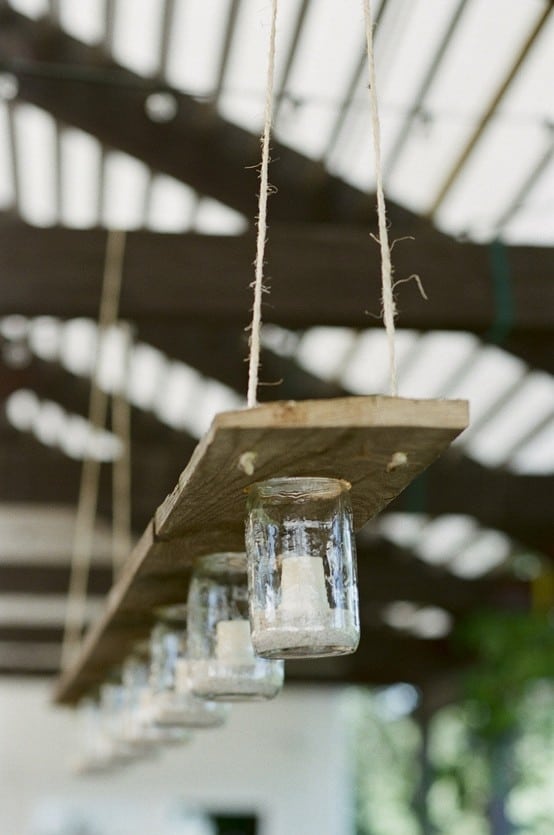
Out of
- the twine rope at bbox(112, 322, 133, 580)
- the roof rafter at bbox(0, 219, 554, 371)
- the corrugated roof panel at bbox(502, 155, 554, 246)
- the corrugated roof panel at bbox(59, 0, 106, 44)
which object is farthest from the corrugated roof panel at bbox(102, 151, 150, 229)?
the corrugated roof panel at bbox(502, 155, 554, 246)

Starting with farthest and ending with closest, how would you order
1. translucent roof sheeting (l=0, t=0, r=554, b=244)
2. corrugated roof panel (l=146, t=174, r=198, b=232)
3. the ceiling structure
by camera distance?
corrugated roof panel (l=146, t=174, r=198, b=232) < translucent roof sheeting (l=0, t=0, r=554, b=244) < the ceiling structure

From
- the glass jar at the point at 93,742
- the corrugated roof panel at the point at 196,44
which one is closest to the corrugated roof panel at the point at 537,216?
the corrugated roof panel at the point at 196,44

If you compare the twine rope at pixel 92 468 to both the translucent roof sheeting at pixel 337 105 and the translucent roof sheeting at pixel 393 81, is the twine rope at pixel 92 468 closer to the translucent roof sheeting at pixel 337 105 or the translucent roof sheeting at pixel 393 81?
the translucent roof sheeting at pixel 337 105

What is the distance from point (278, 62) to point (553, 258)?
122 cm

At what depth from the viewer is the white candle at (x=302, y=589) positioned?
1361 mm

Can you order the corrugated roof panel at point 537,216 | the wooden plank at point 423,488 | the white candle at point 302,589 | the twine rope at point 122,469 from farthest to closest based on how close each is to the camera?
the wooden plank at point 423,488 < the twine rope at point 122,469 < the corrugated roof panel at point 537,216 < the white candle at point 302,589

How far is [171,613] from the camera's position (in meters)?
2.46

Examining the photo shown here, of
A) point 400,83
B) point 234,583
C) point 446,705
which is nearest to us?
point 234,583

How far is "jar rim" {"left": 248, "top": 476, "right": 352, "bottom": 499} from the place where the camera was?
1379 mm

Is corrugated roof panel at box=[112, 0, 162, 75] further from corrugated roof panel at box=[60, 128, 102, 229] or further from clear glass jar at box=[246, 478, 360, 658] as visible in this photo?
clear glass jar at box=[246, 478, 360, 658]

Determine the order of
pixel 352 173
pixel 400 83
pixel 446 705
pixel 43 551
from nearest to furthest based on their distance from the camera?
pixel 400 83 → pixel 352 173 → pixel 43 551 → pixel 446 705

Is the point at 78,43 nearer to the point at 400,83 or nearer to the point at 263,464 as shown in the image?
the point at 400,83

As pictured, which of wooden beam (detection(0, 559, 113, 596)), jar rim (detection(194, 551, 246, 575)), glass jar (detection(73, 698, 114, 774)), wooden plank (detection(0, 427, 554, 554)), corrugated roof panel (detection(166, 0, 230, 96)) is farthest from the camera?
wooden beam (detection(0, 559, 113, 596))

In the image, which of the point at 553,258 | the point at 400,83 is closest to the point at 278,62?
the point at 400,83
